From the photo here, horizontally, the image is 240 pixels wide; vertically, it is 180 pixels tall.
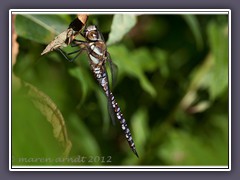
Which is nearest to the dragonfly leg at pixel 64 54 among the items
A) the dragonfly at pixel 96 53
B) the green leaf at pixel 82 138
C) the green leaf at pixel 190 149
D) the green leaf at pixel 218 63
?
the dragonfly at pixel 96 53

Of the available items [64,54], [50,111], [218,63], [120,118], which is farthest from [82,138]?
[218,63]

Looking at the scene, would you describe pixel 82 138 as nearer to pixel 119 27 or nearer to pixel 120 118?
pixel 120 118

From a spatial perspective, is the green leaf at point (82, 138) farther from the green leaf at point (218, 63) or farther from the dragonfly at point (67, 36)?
the green leaf at point (218, 63)

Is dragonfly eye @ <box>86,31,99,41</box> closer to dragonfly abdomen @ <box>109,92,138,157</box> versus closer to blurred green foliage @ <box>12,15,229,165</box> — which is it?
blurred green foliage @ <box>12,15,229,165</box>

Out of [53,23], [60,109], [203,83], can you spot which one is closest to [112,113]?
[60,109]

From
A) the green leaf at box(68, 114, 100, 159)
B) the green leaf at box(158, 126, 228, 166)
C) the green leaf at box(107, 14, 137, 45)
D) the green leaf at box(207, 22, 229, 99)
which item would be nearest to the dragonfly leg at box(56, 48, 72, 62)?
the green leaf at box(107, 14, 137, 45)

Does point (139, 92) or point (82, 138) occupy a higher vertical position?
point (139, 92)
